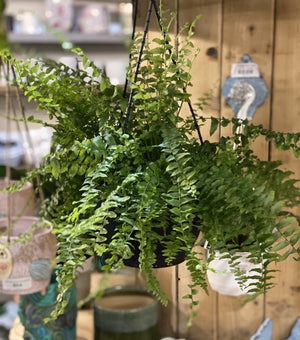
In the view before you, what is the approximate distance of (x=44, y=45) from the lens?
1899 mm

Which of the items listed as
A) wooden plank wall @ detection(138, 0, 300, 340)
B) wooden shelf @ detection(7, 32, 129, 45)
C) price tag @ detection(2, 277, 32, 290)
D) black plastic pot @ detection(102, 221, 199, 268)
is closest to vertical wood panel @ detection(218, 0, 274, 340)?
wooden plank wall @ detection(138, 0, 300, 340)

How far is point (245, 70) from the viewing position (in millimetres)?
1681

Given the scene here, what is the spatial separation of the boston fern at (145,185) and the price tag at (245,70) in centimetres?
61

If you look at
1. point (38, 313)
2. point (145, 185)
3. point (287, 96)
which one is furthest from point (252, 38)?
point (38, 313)

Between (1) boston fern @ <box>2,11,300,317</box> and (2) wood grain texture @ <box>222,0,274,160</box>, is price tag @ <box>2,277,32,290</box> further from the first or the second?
(2) wood grain texture @ <box>222,0,274,160</box>

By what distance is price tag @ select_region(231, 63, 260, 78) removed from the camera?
167cm

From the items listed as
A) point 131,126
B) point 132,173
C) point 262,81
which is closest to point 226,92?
point 262,81

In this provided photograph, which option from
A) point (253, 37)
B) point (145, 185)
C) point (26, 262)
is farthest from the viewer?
point (253, 37)

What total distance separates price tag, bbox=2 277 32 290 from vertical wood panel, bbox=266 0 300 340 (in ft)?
2.74

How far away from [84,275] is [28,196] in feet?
1.94

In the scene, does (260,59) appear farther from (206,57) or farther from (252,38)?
(206,57)

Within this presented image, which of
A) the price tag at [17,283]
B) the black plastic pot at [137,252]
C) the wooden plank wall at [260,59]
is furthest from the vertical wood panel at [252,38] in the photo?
the price tag at [17,283]

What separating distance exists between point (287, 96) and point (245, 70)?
0.18 m

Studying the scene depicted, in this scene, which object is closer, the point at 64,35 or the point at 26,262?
the point at 26,262
